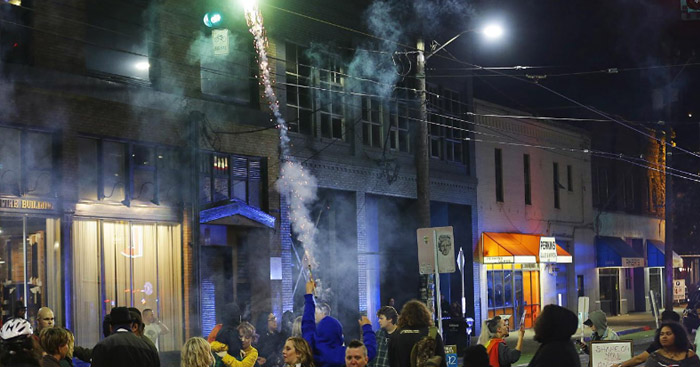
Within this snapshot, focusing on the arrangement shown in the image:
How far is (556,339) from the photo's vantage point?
6.77 meters

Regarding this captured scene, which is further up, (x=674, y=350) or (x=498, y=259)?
(x=498, y=259)

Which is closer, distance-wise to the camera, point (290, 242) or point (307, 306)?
point (307, 306)

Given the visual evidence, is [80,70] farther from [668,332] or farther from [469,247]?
[469,247]

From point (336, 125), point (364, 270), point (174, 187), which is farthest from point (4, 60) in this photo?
point (364, 270)

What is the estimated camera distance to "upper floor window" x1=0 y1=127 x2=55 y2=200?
17266mm

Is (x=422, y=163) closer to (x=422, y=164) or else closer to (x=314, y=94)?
(x=422, y=164)

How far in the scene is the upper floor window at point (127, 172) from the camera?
61.9 feet

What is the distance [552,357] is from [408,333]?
2.55 m

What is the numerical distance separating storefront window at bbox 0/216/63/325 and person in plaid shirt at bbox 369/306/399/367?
9328mm

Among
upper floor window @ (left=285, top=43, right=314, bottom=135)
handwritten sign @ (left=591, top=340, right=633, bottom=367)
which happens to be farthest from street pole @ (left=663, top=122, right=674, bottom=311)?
handwritten sign @ (left=591, top=340, right=633, bottom=367)

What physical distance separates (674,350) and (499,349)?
6.48ft

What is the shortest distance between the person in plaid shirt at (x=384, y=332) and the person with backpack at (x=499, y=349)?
3.48ft

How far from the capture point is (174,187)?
20.7 metres

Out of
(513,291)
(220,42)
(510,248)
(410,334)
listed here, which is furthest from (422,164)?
(513,291)
